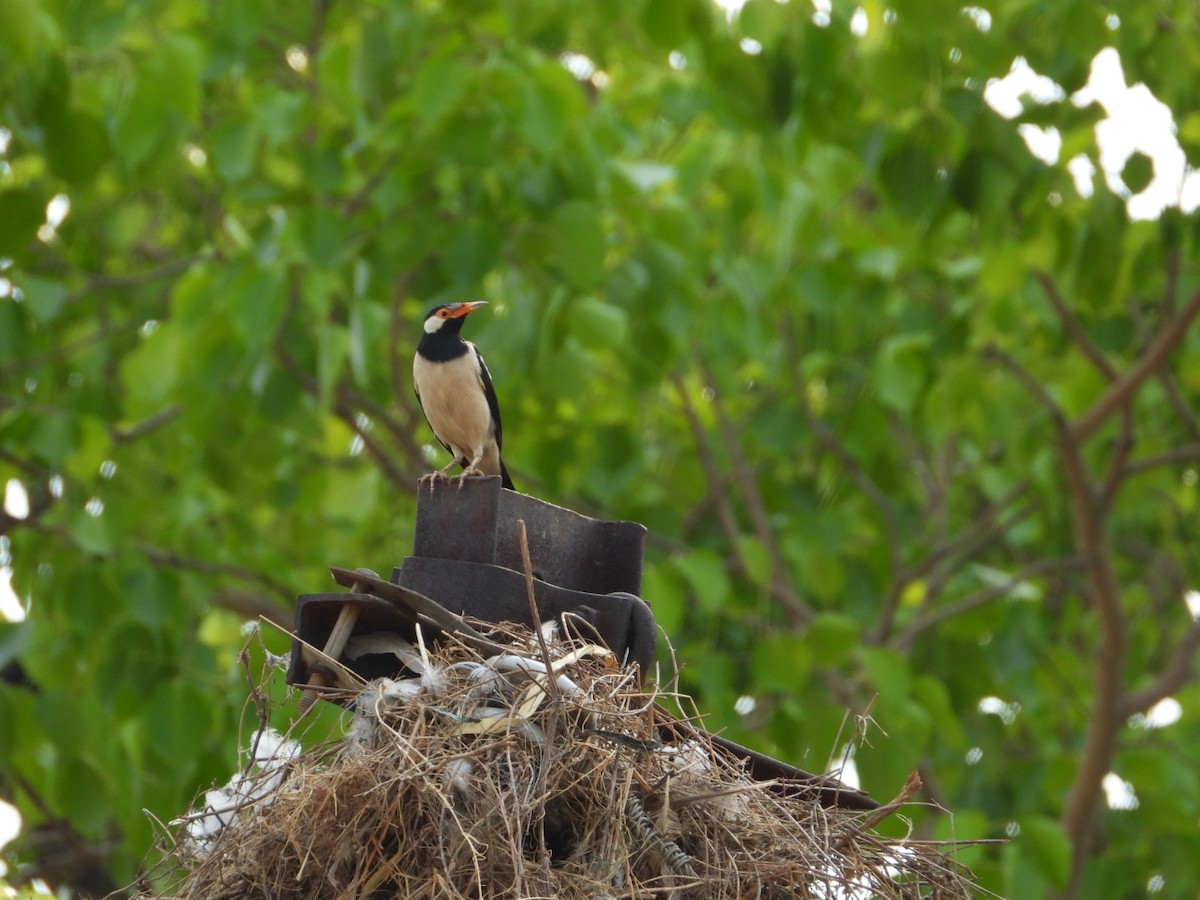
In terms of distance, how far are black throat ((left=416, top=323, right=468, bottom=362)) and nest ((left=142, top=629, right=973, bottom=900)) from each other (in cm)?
256

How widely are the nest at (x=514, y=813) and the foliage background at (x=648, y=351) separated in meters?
3.11

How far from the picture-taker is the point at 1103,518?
8586 mm

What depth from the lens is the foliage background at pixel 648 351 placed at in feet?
22.9

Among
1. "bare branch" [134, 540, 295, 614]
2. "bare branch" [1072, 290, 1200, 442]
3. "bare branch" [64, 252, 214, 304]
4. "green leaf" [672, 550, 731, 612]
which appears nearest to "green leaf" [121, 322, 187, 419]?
"bare branch" [134, 540, 295, 614]

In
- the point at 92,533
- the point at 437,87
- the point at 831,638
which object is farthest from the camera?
the point at 92,533

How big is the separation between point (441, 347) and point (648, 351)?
2.27 metres

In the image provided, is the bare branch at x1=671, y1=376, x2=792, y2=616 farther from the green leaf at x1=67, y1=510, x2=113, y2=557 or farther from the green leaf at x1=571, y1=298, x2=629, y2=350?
the green leaf at x1=67, y1=510, x2=113, y2=557

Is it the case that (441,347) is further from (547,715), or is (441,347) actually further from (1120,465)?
(1120,465)

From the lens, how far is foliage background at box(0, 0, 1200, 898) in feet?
22.9

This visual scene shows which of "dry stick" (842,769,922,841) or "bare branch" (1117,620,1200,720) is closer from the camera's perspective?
"dry stick" (842,769,922,841)

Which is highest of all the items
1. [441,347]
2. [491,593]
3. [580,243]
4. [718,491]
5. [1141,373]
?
[491,593]

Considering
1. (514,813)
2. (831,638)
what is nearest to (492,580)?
(514,813)

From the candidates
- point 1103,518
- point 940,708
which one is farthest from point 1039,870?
point 1103,518

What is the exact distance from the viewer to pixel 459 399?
5.72m
